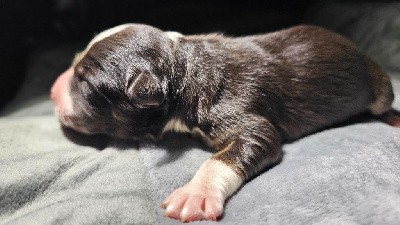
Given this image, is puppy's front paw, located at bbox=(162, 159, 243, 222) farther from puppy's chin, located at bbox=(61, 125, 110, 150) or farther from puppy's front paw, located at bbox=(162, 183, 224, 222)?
puppy's chin, located at bbox=(61, 125, 110, 150)

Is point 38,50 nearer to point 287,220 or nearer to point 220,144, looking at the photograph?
point 220,144

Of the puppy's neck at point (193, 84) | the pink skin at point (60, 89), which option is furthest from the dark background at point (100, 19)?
the puppy's neck at point (193, 84)

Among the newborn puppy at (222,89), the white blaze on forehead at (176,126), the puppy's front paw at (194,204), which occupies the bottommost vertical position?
the white blaze on forehead at (176,126)

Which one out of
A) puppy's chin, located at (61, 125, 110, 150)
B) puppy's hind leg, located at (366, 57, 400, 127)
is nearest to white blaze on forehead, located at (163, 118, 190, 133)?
puppy's chin, located at (61, 125, 110, 150)

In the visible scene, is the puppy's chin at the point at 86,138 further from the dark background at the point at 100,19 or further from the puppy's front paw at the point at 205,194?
the dark background at the point at 100,19

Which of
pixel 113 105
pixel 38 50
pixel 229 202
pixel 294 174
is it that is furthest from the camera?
pixel 38 50

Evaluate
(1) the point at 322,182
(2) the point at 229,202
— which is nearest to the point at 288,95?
(1) the point at 322,182
